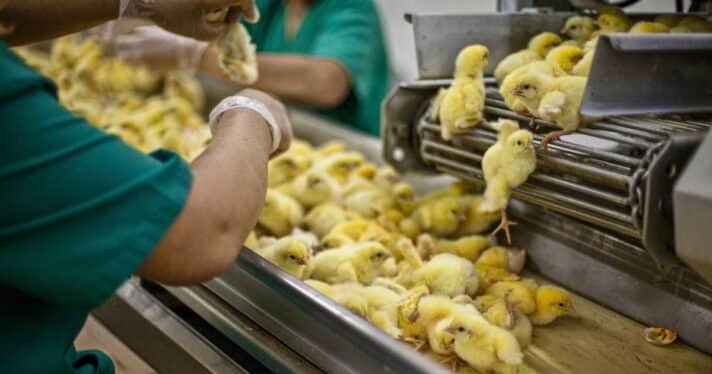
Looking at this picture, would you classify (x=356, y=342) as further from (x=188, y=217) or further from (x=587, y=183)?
(x=587, y=183)

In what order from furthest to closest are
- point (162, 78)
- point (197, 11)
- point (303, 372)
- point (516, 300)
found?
point (162, 78) → point (197, 11) → point (516, 300) → point (303, 372)

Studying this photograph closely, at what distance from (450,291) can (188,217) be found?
0.79m

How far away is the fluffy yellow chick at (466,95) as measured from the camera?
5.73ft

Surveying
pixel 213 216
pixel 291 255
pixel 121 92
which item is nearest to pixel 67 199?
pixel 213 216

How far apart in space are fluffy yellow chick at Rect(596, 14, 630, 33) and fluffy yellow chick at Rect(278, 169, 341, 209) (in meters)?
0.96

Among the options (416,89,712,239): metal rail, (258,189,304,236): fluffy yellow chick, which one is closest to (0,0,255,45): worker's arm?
(258,189,304,236): fluffy yellow chick

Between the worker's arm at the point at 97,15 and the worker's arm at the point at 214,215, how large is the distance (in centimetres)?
61

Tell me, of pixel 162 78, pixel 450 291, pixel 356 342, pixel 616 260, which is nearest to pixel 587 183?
pixel 616 260

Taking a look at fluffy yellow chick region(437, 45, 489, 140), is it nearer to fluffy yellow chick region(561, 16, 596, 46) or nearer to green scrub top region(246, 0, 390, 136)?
fluffy yellow chick region(561, 16, 596, 46)

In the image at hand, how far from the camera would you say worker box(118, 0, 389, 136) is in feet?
10.5

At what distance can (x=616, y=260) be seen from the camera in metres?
1.65

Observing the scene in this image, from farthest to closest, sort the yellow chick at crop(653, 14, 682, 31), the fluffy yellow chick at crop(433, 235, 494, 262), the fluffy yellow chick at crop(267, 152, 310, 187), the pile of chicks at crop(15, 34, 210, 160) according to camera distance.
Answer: the pile of chicks at crop(15, 34, 210, 160), the fluffy yellow chick at crop(267, 152, 310, 187), the fluffy yellow chick at crop(433, 235, 494, 262), the yellow chick at crop(653, 14, 682, 31)

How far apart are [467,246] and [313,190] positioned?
580mm

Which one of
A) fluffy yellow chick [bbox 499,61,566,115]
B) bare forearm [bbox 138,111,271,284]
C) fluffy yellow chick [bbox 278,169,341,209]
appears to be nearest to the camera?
bare forearm [bbox 138,111,271,284]
